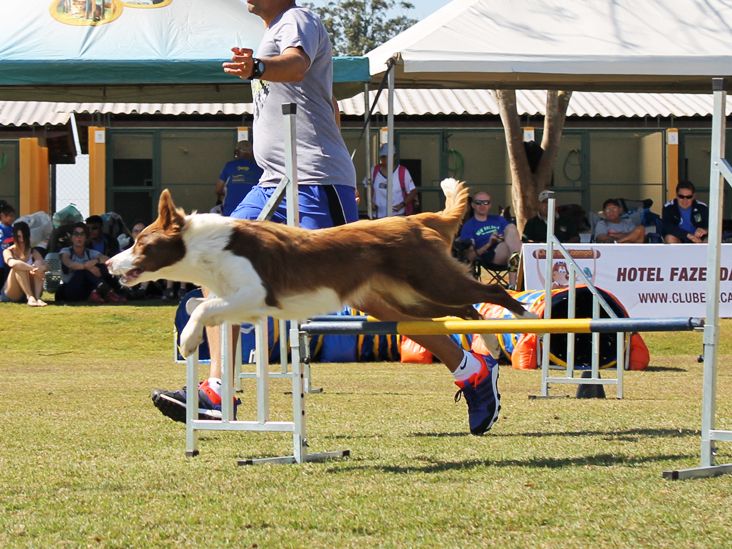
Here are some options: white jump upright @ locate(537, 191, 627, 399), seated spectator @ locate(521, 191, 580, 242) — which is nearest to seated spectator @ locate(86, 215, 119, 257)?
seated spectator @ locate(521, 191, 580, 242)

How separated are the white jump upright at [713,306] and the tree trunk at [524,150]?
14820 millimetres

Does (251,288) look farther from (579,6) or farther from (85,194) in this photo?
(85,194)

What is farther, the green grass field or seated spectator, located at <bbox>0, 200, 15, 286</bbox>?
seated spectator, located at <bbox>0, 200, 15, 286</bbox>

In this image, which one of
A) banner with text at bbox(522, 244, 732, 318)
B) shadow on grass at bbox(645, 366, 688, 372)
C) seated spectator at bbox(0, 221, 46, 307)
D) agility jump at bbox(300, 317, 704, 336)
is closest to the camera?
agility jump at bbox(300, 317, 704, 336)

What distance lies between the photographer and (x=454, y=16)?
39.5ft

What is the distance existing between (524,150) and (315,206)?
49.0 feet

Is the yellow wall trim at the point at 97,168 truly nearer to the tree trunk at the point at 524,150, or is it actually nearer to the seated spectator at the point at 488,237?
the tree trunk at the point at 524,150

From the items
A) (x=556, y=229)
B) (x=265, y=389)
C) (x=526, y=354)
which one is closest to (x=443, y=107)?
(x=556, y=229)

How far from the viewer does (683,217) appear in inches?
625

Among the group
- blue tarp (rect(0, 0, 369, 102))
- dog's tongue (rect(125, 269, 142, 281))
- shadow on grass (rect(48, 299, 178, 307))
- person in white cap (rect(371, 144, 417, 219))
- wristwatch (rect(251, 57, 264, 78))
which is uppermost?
blue tarp (rect(0, 0, 369, 102))

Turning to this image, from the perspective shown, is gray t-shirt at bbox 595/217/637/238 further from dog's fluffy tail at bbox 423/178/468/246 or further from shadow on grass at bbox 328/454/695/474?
shadow on grass at bbox 328/454/695/474

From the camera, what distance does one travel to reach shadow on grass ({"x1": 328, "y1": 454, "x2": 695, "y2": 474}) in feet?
15.1

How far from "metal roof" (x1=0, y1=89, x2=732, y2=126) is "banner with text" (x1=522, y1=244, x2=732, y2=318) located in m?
8.53

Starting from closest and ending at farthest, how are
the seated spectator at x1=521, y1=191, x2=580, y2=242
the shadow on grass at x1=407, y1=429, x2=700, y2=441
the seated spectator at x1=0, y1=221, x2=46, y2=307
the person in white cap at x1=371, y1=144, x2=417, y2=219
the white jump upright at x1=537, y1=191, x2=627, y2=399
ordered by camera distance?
the shadow on grass at x1=407, y1=429, x2=700, y2=441 < the white jump upright at x1=537, y1=191, x2=627, y2=399 < the seated spectator at x1=0, y1=221, x2=46, y2=307 < the person in white cap at x1=371, y1=144, x2=417, y2=219 < the seated spectator at x1=521, y1=191, x2=580, y2=242
